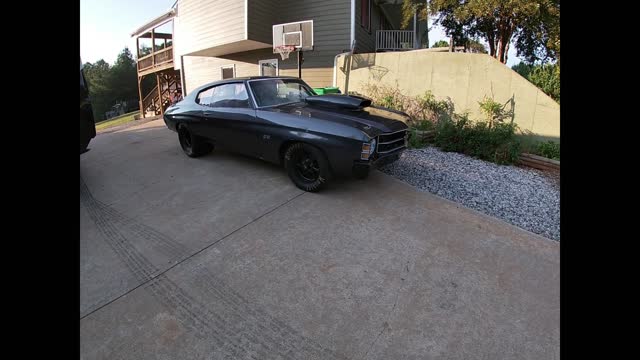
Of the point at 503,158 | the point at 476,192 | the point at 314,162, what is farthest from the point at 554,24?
the point at 314,162

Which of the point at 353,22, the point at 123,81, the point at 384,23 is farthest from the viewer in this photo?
the point at 123,81

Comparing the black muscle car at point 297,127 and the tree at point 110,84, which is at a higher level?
the tree at point 110,84

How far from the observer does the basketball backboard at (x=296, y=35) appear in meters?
9.88

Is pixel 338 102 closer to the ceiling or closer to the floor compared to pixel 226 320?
closer to the ceiling

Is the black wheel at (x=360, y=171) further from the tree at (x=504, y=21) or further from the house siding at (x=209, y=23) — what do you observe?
the house siding at (x=209, y=23)

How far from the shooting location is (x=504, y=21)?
9398mm

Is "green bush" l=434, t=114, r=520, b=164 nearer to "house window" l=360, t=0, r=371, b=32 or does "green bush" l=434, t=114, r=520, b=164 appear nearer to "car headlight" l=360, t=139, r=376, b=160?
"car headlight" l=360, t=139, r=376, b=160

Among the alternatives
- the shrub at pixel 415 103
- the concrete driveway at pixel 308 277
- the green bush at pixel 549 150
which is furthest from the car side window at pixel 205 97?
the green bush at pixel 549 150

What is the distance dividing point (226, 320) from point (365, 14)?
12085 mm

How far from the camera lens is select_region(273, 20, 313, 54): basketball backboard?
9883mm

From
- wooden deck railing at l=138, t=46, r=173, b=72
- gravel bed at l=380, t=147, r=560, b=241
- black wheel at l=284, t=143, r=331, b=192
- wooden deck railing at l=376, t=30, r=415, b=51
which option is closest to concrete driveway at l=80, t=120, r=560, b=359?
black wheel at l=284, t=143, r=331, b=192

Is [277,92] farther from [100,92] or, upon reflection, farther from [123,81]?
[123,81]

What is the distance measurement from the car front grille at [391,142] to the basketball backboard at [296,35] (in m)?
6.57

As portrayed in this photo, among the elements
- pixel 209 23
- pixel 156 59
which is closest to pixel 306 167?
pixel 209 23
